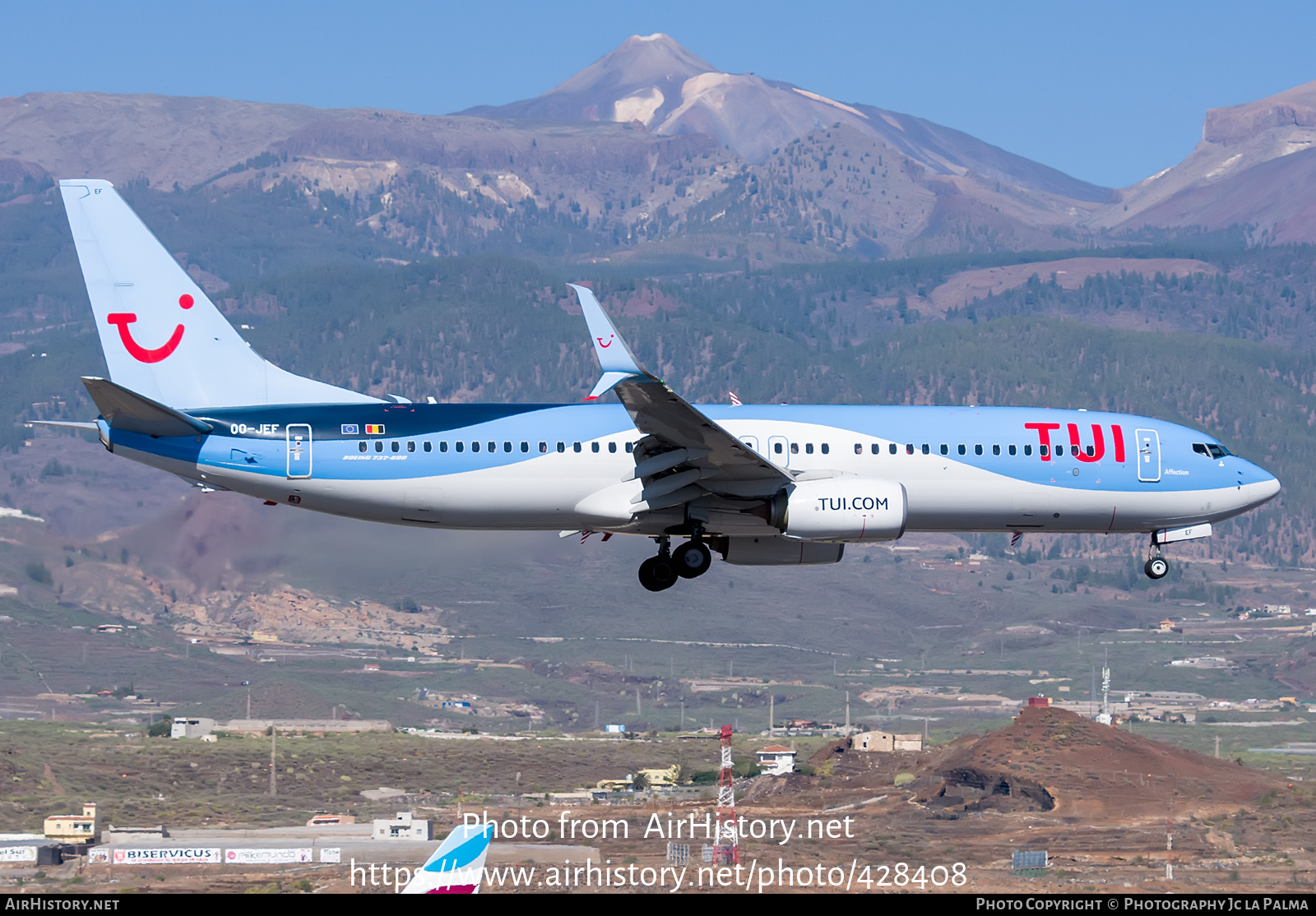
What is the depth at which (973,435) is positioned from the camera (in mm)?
48062

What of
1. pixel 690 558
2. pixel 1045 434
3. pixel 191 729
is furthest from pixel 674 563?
pixel 191 729

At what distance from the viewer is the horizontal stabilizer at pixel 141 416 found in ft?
138

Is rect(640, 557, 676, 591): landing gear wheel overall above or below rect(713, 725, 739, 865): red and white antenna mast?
above

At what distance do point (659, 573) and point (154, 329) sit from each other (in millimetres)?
14762

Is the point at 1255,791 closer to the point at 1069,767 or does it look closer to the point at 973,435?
the point at 1069,767

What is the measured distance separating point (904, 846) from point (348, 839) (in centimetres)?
2861

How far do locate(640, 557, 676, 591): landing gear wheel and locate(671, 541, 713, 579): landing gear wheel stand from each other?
0.20 meters

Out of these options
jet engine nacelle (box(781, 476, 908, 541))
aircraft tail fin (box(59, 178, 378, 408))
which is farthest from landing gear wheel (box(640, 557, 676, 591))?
aircraft tail fin (box(59, 178, 378, 408))

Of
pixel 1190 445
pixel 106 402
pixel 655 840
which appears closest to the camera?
pixel 106 402

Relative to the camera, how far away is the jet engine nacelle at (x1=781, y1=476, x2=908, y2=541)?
4450 centimetres

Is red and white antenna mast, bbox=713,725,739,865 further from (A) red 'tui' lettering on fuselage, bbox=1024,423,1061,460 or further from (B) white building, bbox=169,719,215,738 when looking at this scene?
(B) white building, bbox=169,719,215,738

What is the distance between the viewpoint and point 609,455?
4556cm
